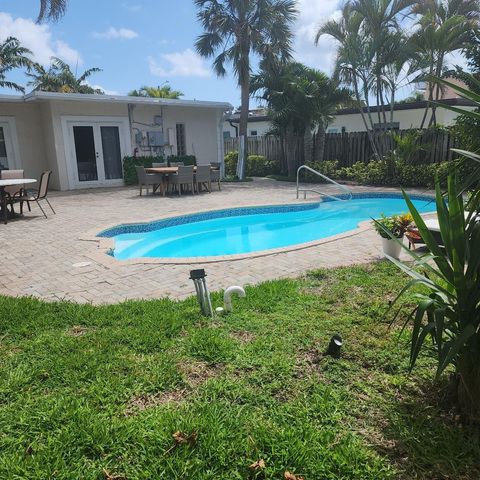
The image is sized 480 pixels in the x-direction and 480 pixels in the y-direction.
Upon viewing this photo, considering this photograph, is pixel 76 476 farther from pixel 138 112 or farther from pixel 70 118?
pixel 138 112

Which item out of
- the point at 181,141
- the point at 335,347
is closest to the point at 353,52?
the point at 181,141

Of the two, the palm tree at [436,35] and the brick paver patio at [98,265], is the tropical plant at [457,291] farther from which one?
the palm tree at [436,35]

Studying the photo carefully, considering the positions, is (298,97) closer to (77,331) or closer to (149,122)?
(149,122)

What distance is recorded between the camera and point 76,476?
1841 millimetres

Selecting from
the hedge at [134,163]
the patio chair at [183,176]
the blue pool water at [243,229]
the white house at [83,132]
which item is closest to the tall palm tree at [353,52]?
the blue pool water at [243,229]

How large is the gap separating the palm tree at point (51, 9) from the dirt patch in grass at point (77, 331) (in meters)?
13.5

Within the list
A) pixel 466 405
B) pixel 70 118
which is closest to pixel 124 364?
pixel 466 405

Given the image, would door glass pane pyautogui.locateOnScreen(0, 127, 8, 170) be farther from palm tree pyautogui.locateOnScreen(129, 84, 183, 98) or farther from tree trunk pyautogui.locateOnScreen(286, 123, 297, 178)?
palm tree pyautogui.locateOnScreen(129, 84, 183, 98)

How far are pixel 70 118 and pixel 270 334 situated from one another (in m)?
13.4

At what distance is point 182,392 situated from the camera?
2506 mm

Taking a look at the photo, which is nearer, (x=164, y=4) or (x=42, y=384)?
(x=42, y=384)

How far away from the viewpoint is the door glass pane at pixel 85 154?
1457cm

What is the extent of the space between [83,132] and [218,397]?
14.2m

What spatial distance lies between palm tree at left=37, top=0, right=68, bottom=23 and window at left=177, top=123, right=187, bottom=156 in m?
5.54
